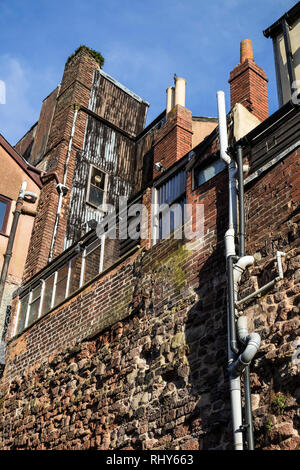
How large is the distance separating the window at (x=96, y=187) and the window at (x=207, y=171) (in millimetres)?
9137

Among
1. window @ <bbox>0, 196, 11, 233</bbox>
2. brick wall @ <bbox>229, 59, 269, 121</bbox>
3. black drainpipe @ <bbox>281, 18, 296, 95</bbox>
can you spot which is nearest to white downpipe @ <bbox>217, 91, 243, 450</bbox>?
brick wall @ <bbox>229, 59, 269, 121</bbox>

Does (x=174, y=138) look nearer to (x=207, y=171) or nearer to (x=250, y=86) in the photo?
(x=250, y=86)

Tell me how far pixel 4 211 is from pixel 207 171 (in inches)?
349

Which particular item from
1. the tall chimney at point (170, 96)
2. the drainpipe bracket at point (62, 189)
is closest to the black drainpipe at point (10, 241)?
the drainpipe bracket at point (62, 189)

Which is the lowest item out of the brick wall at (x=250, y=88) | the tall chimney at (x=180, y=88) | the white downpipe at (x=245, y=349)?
the white downpipe at (x=245, y=349)

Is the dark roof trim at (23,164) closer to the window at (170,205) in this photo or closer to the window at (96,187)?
the window at (96,187)

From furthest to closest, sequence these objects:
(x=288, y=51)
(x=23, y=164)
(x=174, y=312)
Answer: (x=23, y=164) → (x=288, y=51) → (x=174, y=312)

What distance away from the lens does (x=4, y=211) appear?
17344mm

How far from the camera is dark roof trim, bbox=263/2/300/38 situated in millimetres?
10844

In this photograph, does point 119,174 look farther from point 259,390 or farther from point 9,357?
point 259,390

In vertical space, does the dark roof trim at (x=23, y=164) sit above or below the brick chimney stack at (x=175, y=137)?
above

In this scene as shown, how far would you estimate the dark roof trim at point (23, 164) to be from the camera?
18234 mm

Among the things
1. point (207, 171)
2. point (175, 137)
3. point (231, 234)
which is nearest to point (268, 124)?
point (207, 171)

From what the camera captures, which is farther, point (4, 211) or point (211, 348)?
point (4, 211)
